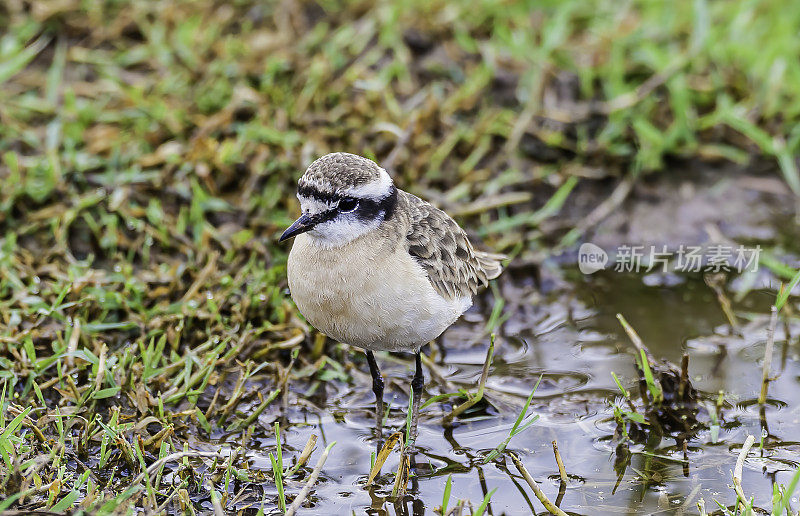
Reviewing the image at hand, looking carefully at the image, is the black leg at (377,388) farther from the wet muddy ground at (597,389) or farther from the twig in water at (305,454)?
the twig in water at (305,454)

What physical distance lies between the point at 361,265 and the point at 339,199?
359 mm

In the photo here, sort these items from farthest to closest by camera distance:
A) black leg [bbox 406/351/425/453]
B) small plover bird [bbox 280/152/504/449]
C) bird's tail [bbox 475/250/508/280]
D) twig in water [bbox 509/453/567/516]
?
bird's tail [bbox 475/250/508/280] < black leg [bbox 406/351/425/453] < small plover bird [bbox 280/152/504/449] < twig in water [bbox 509/453/567/516]

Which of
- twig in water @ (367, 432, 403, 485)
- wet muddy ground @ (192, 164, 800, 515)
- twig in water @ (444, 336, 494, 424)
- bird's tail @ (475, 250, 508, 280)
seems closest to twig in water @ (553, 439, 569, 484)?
wet muddy ground @ (192, 164, 800, 515)

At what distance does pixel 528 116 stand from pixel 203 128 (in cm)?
259

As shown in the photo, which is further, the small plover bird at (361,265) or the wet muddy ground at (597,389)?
the wet muddy ground at (597,389)

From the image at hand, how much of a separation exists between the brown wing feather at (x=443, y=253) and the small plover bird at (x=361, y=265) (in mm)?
13

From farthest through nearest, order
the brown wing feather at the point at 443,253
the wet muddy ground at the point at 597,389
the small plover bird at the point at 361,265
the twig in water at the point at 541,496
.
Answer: the brown wing feather at the point at 443,253, the wet muddy ground at the point at 597,389, the small plover bird at the point at 361,265, the twig in water at the point at 541,496

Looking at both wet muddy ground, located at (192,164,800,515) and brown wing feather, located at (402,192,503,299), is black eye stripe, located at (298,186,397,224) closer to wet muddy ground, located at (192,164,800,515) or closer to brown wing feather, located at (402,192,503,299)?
brown wing feather, located at (402,192,503,299)

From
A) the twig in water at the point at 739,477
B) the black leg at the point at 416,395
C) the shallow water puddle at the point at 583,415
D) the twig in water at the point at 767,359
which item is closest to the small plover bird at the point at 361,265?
the black leg at the point at 416,395

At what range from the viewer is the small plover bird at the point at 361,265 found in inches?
188

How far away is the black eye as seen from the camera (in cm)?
486

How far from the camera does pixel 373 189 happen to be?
4910 millimetres

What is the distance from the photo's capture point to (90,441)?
16.1ft

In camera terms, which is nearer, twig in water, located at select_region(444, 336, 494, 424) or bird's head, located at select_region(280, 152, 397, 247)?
bird's head, located at select_region(280, 152, 397, 247)
